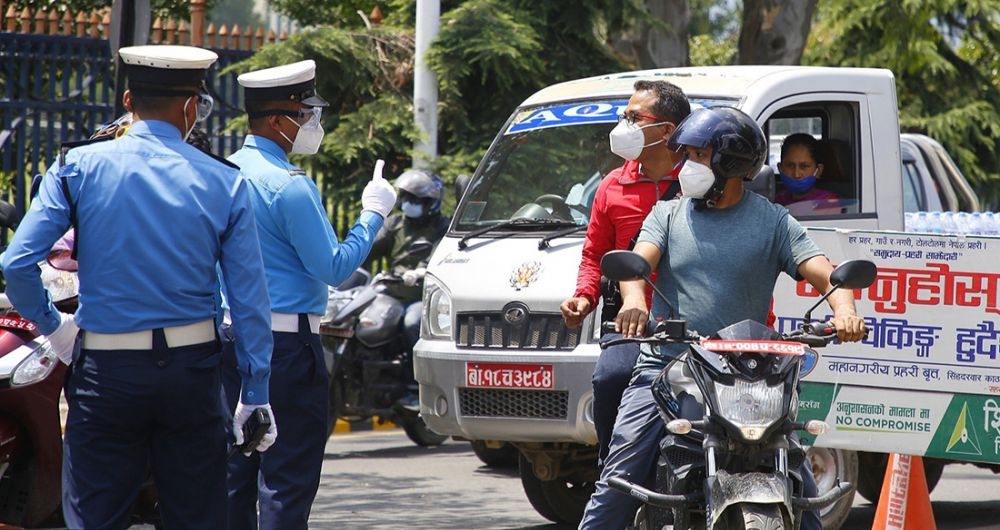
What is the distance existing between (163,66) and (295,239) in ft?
3.26

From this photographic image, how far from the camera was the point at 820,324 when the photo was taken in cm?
486

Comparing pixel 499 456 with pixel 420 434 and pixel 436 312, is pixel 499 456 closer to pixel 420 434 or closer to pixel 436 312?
pixel 420 434

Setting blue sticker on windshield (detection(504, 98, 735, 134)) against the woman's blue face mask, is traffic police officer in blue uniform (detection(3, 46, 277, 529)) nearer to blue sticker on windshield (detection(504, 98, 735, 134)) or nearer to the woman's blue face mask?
blue sticker on windshield (detection(504, 98, 735, 134))

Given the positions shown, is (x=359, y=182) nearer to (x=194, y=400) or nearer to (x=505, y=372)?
(x=505, y=372)

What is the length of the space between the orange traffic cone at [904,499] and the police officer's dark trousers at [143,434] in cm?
341

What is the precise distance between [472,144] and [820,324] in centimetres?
980

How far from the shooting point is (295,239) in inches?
212

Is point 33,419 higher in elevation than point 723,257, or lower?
lower

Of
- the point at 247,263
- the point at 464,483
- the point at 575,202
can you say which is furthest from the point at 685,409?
the point at 464,483

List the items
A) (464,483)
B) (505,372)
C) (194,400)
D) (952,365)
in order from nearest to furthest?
(194,400)
(952,365)
(505,372)
(464,483)

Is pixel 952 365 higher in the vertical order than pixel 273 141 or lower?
lower

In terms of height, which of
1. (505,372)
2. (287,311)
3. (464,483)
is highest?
(287,311)

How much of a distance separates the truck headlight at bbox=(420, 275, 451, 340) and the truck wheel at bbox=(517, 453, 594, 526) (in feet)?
2.46

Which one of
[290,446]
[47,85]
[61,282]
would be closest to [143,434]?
[290,446]
